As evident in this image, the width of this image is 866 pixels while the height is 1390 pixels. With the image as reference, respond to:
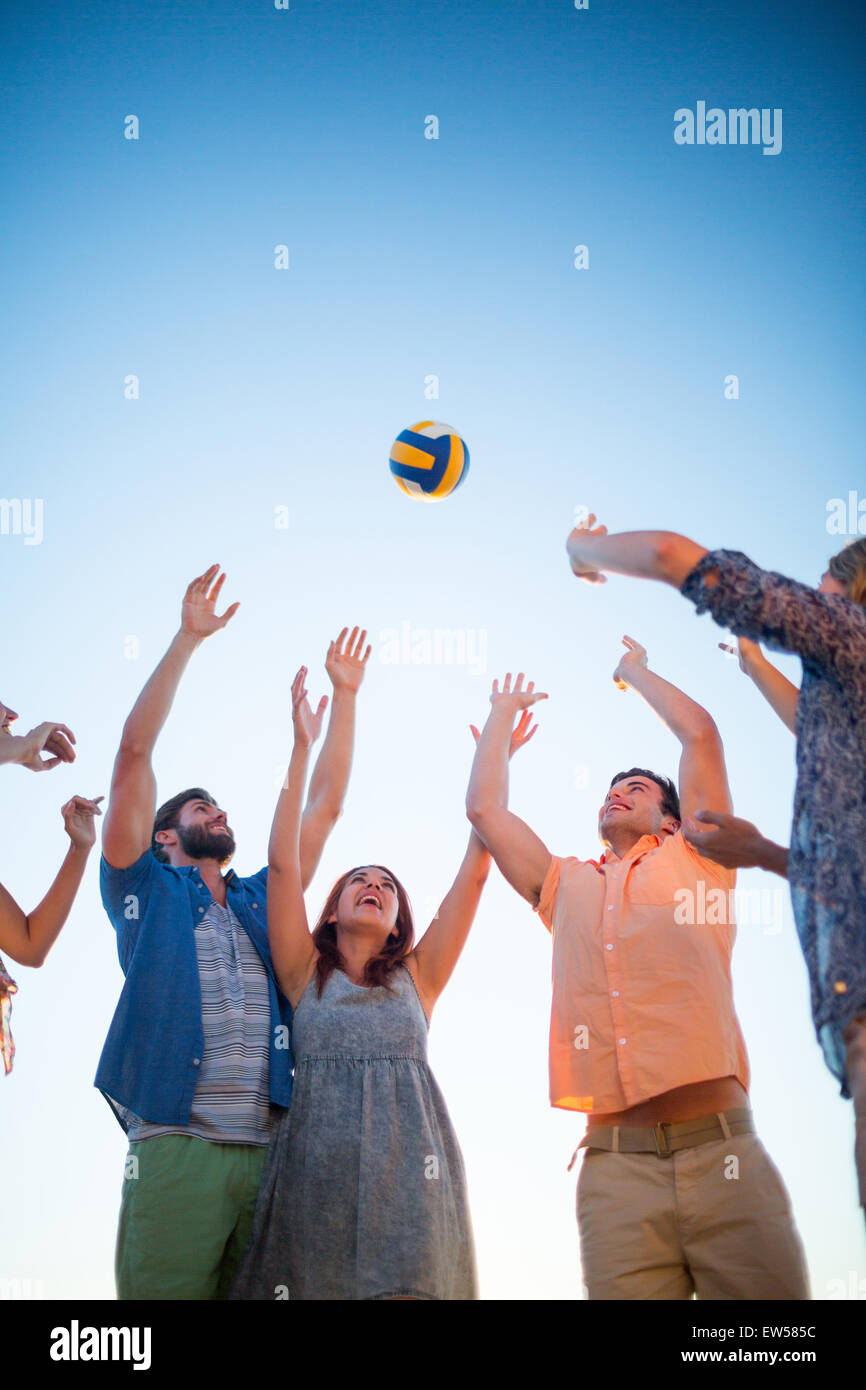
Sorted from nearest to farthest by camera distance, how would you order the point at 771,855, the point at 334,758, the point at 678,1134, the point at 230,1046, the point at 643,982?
the point at 771,855 → the point at 678,1134 → the point at 643,982 → the point at 230,1046 → the point at 334,758

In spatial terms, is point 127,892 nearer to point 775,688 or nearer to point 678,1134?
point 678,1134

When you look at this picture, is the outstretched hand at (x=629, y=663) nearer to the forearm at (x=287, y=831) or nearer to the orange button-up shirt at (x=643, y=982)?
the orange button-up shirt at (x=643, y=982)

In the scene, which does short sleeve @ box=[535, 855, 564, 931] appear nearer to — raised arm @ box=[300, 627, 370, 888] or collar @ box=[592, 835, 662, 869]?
collar @ box=[592, 835, 662, 869]

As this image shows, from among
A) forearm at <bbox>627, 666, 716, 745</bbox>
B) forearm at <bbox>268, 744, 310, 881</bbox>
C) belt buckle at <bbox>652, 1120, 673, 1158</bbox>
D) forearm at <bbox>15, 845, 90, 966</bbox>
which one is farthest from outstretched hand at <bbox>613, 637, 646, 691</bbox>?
forearm at <bbox>15, 845, 90, 966</bbox>

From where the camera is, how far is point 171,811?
14.1ft

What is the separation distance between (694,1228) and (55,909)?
2.22 m

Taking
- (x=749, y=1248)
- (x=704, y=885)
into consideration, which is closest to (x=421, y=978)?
(x=704, y=885)

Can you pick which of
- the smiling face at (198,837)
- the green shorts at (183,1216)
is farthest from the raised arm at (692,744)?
the green shorts at (183,1216)

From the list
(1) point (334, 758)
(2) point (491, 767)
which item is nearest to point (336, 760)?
(1) point (334, 758)

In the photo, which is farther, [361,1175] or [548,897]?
[548,897]

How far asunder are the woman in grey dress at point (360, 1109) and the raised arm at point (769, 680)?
40.7 inches
